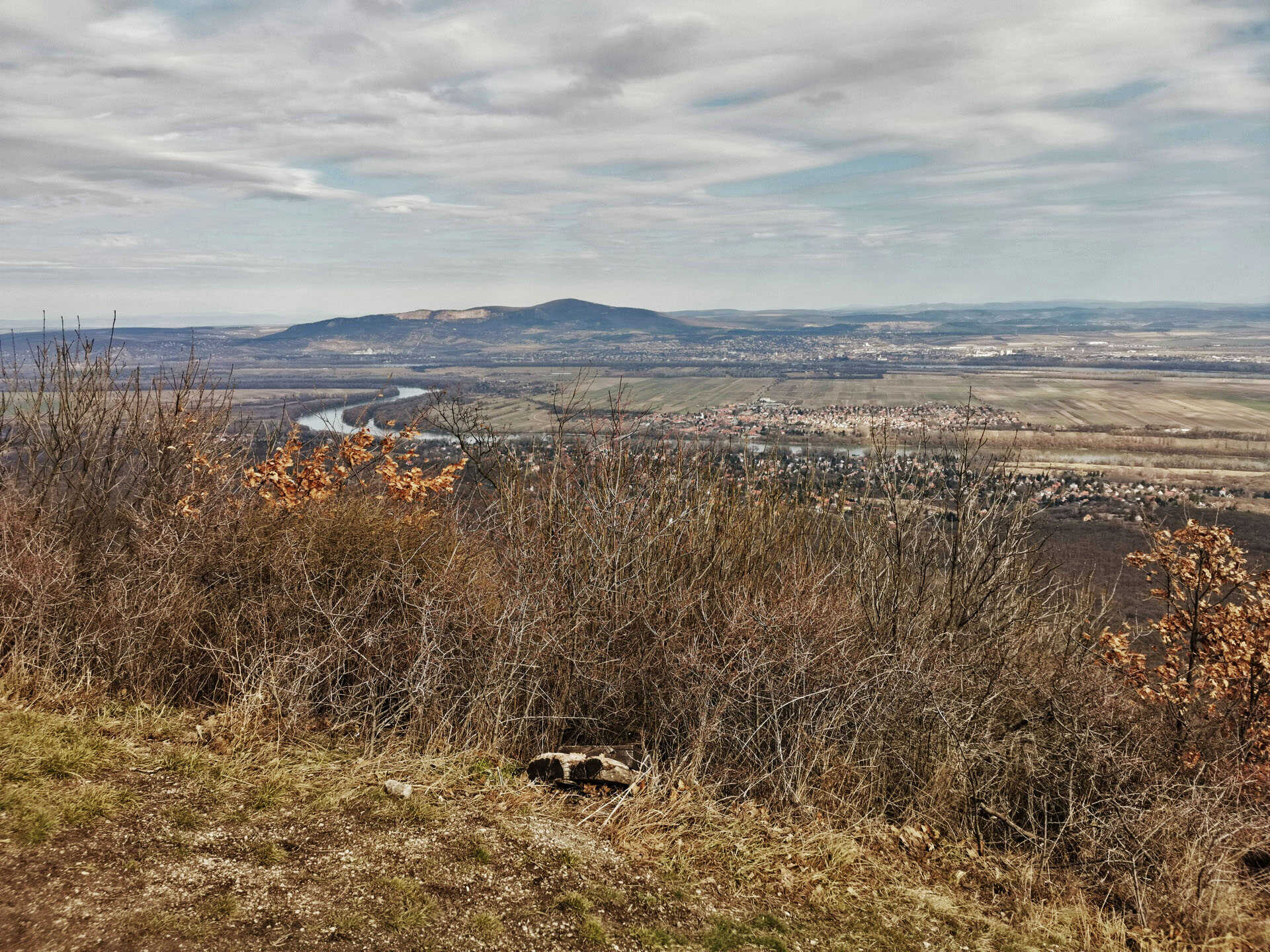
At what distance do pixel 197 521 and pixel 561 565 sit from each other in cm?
352

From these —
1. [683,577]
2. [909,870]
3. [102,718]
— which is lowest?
[909,870]

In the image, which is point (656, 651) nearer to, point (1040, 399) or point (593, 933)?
point (593, 933)

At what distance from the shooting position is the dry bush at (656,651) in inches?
222

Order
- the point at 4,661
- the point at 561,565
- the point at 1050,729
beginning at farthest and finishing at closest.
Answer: the point at 561,565, the point at 1050,729, the point at 4,661

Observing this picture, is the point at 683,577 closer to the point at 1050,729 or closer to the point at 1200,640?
the point at 1050,729

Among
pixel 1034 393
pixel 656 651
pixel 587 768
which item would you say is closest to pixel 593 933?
pixel 587 768

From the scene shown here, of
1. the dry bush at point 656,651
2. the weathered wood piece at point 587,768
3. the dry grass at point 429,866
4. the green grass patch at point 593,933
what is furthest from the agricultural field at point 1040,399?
the green grass patch at point 593,933

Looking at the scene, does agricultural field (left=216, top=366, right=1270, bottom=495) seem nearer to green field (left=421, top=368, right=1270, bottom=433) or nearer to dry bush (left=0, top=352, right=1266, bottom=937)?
green field (left=421, top=368, right=1270, bottom=433)

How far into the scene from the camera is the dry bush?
564 centimetres

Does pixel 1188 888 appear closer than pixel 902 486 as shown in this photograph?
Yes

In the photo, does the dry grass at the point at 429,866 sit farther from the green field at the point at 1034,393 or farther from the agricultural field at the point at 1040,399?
the green field at the point at 1034,393

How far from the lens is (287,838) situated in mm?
4359

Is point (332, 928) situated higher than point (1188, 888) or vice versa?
point (332, 928)

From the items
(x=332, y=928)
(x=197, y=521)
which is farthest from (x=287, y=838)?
(x=197, y=521)
